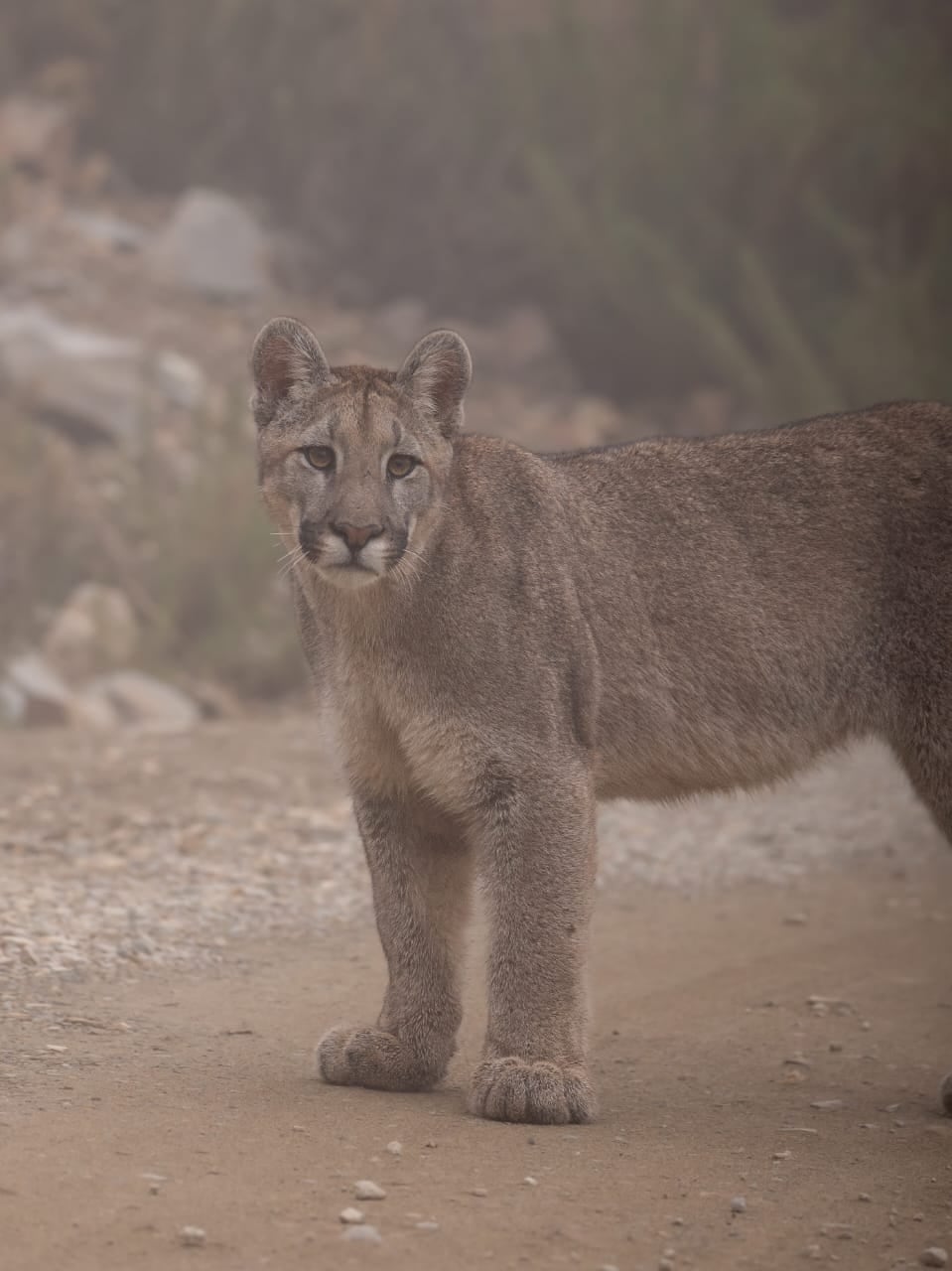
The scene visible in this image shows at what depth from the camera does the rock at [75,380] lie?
14438 mm

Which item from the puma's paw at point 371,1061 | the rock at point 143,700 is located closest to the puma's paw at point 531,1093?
the puma's paw at point 371,1061

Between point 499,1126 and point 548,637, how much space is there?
4.25 ft

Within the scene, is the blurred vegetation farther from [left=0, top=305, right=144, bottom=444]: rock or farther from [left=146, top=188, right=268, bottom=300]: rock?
[left=0, top=305, right=144, bottom=444]: rock

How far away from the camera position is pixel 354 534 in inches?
187

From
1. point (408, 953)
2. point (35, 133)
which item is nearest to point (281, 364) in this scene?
point (408, 953)

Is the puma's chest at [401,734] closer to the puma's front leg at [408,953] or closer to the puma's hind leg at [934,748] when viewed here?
the puma's front leg at [408,953]

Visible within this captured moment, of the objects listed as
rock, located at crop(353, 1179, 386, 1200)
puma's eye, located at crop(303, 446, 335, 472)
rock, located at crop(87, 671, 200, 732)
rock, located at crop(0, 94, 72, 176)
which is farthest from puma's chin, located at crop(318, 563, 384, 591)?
rock, located at crop(0, 94, 72, 176)

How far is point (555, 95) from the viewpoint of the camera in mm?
17547

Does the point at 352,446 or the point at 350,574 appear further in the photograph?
the point at 352,446

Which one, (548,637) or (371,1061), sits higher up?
(548,637)

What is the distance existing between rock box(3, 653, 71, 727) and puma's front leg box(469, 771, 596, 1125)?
6.19m

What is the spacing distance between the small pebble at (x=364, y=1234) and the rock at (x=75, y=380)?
1093 cm

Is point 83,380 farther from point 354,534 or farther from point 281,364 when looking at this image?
point 354,534

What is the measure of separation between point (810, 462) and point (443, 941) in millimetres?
1798
